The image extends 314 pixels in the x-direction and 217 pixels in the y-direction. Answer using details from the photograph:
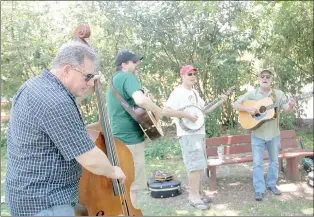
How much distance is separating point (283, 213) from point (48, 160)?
10.1 feet

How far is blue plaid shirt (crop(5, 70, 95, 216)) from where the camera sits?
1.57m

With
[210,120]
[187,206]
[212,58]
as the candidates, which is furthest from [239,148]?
[212,58]

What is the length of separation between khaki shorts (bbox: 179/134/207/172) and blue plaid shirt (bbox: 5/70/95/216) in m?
2.50

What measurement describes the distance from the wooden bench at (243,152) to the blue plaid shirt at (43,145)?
129 inches

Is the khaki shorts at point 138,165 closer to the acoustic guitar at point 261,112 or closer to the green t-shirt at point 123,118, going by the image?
the green t-shirt at point 123,118

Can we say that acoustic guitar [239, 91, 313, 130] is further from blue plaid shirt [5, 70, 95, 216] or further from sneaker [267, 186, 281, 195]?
blue plaid shirt [5, 70, 95, 216]

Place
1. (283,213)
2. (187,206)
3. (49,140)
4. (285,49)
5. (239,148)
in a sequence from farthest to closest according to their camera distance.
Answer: (285,49) < (239,148) < (187,206) < (283,213) < (49,140)

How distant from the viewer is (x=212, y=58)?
7.86 meters

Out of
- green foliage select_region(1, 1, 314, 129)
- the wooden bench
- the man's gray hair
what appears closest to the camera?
the man's gray hair

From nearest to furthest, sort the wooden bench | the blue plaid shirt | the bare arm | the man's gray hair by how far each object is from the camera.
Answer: the blue plaid shirt, the man's gray hair, the bare arm, the wooden bench

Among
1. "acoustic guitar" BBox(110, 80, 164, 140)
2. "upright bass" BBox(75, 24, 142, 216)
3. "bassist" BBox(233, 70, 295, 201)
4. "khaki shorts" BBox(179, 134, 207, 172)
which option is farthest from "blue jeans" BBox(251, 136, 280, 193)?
"upright bass" BBox(75, 24, 142, 216)

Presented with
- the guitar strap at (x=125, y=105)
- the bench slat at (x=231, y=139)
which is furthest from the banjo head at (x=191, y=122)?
the bench slat at (x=231, y=139)

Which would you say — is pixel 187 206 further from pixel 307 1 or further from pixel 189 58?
pixel 307 1

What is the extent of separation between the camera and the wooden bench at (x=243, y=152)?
478 cm
